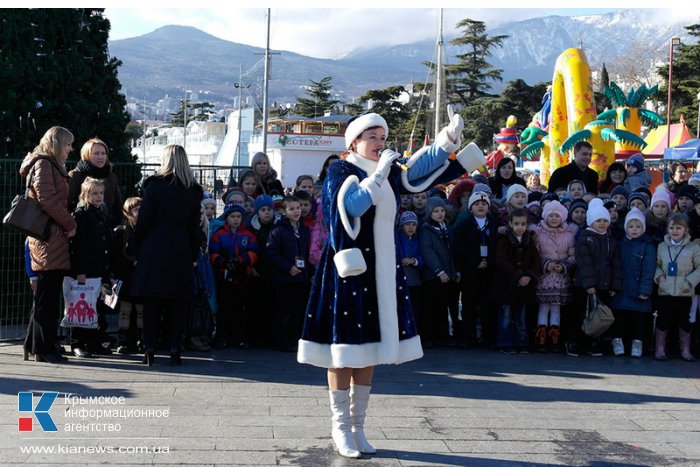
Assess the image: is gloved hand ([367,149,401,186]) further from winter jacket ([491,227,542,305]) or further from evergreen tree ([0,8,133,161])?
evergreen tree ([0,8,133,161])

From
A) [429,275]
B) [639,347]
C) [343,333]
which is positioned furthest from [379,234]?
[639,347]

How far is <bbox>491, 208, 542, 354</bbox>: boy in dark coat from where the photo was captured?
27.9 ft

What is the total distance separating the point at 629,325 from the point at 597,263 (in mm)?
743

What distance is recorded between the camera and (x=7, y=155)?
9.04 m

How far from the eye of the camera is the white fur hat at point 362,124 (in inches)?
207

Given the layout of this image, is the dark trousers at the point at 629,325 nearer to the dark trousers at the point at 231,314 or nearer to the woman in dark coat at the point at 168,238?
the dark trousers at the point at 231,314

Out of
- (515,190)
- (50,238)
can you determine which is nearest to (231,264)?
(50,238)

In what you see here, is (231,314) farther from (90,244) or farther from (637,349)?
(637,349)

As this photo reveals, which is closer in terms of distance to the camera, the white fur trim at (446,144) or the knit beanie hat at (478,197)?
the white fur trim at (446,144)

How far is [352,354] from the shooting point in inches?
199

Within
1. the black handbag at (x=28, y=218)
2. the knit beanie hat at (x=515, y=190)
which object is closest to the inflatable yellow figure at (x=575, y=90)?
the knit beanie hat at (x=515, y=190)

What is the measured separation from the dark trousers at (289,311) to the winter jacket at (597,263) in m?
2.63

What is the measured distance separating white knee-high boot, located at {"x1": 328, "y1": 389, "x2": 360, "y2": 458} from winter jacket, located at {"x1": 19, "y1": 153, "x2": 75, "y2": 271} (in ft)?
10.5

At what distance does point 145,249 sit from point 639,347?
15.5ft
